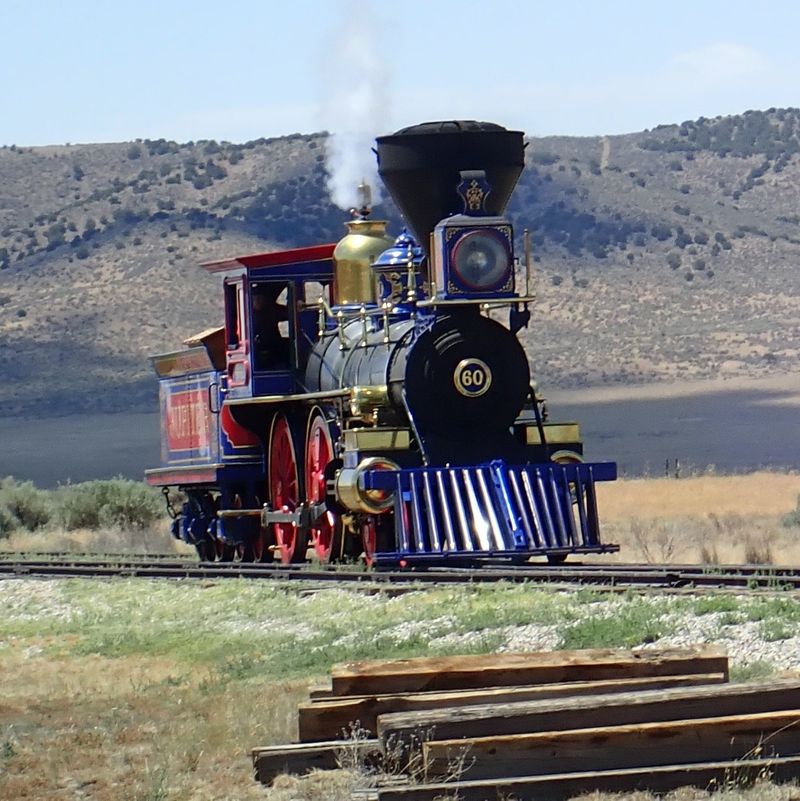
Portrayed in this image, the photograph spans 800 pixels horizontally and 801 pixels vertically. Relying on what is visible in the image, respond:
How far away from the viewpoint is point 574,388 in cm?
8225

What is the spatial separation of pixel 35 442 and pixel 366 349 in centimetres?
5593

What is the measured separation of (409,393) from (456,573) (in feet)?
7.64

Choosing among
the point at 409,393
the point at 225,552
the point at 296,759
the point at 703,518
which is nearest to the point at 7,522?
the point at 225,552

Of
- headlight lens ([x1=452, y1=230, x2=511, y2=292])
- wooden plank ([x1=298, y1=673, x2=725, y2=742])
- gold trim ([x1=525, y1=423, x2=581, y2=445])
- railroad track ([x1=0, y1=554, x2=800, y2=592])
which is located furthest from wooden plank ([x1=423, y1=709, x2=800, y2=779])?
gold trim ([x1=525, y1=423, x2=581, y2=445])

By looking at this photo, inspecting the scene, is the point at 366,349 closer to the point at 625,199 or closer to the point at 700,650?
the point at 700,650

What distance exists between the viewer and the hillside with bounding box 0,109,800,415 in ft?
274

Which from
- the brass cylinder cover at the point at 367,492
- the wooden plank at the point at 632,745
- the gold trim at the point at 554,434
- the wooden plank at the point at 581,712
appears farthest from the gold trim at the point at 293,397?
the wooden plank at the point at 632,745

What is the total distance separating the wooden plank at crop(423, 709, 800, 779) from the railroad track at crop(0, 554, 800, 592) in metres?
6.11

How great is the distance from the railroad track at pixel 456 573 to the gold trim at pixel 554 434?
152cm

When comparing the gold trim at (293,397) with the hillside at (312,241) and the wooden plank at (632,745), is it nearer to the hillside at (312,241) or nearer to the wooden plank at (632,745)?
the wooden plank at (632,745)

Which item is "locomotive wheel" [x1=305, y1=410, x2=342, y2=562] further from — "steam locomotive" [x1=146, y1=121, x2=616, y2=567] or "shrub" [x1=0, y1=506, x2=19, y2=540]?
"shrub" [x1=0, y1=506, x2=19, y2=540]

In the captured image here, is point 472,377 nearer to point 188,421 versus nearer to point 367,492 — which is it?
point 367,492

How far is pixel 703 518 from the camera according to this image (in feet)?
97.5

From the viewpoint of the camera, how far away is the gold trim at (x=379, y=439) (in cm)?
1983
